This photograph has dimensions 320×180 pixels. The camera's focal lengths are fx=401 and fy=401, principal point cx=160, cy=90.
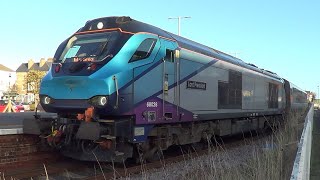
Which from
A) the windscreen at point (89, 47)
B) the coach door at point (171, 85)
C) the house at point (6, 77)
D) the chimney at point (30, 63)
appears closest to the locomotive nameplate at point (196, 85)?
the coach door at point (171, 85)

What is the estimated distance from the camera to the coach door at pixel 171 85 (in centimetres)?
995

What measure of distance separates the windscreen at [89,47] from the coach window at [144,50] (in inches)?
23.5

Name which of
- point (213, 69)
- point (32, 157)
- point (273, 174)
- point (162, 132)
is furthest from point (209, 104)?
point (273, 174)

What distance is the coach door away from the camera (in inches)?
392

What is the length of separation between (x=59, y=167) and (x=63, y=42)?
3.14m

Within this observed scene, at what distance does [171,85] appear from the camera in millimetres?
10250

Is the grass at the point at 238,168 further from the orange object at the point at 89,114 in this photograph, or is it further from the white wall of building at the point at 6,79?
the white wall of building at the point at 6,79

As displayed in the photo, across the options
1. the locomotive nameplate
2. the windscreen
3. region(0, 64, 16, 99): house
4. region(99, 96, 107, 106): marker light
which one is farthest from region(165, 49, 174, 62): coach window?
region(0, 64, 16, 99): house

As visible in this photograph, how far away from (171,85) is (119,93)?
203 cm

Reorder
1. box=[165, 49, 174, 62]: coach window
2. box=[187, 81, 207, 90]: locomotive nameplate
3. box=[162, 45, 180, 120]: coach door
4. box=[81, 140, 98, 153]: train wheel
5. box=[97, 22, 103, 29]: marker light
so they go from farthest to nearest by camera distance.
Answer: box=[187, 81, 207, 90]: locomotive nameplate, box=[165, 49, 174, 62]: coach window, box=[162, 45, 180, 120]: coach door, box=[97, 22, 103, 29]: marker light, box=[81, 140, 98, 153]: train wheel

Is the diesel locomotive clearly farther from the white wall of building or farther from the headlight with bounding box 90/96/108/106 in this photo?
the white wall of building

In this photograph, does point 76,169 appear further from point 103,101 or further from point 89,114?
point 103,101

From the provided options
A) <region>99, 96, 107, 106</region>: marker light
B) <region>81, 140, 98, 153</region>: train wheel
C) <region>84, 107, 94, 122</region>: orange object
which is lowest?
<region>81, 140, 98, 153</region>: train wheel

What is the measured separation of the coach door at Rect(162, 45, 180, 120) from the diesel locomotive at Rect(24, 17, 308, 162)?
2 centimetres
